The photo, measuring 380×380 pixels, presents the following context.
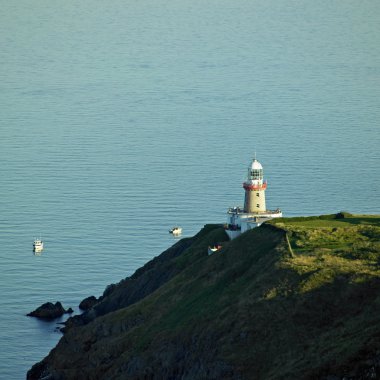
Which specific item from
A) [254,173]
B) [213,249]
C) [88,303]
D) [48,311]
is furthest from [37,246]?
[213,249]

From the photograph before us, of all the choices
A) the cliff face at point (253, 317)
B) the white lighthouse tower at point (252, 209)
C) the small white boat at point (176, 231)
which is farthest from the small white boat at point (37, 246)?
the white lighthouse tower at point (252, 209)

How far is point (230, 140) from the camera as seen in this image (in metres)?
192

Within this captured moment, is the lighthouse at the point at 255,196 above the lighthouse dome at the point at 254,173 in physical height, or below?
below

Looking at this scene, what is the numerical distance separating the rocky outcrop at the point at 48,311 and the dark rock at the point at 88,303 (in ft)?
3.83

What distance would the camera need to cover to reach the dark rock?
118688 millimetres

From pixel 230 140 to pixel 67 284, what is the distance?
70.1 metres

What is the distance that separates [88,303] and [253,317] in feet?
143

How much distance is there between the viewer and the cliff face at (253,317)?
6969cm

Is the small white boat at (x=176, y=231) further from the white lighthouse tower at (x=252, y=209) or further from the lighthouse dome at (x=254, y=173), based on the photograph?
the lighthouse dome at (x=254, y=173)

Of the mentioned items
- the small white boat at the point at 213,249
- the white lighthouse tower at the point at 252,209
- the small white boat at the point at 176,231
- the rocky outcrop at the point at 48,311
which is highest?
the small white boat at the point at 176,231

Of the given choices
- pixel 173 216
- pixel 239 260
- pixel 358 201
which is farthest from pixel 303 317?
pixel 358 201

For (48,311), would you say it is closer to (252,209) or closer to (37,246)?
(37,246)

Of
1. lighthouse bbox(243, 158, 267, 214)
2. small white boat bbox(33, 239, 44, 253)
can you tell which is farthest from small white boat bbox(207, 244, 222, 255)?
small white boat bbox(33, 239, 44, 253)

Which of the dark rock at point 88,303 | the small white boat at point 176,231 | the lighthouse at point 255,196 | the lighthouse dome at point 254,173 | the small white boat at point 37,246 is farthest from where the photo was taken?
the small white boat at point 176,231
